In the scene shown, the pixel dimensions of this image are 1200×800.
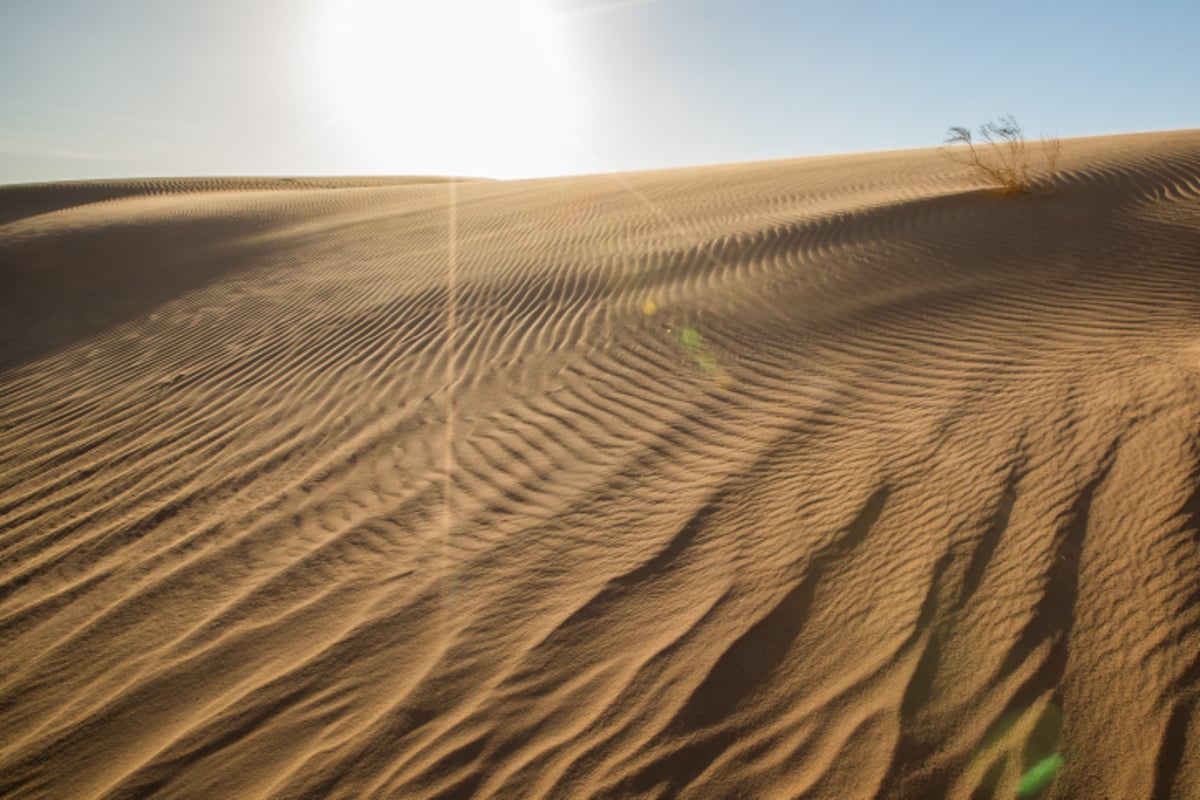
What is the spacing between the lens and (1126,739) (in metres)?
1.79

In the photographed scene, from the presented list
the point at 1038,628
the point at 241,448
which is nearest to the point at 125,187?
the point at 241,448

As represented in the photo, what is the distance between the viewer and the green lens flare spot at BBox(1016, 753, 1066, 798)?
1727 millimetres

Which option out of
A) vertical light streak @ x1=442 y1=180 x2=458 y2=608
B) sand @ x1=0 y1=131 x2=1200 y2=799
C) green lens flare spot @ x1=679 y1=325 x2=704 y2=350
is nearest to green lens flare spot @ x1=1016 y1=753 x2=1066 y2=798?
sand @ x1=0 y1=131 x2=1200 y2=799

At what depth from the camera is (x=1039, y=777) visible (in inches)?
68.8

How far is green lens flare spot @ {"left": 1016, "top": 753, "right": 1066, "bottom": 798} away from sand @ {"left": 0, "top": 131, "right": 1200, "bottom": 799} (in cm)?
1

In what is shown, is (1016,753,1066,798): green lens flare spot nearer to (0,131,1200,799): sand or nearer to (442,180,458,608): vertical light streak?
(0,131,1200,799): sand

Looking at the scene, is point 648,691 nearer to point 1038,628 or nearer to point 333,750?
point 333,750

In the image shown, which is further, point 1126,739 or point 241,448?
point 241,448

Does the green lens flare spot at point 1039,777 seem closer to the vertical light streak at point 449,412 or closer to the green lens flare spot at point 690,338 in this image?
the vertical light streak at point 449,412

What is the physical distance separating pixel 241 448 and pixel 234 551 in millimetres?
1456

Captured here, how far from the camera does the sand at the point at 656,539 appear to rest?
2.02 m

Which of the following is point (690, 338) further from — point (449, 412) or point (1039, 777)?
point (1039, 777)

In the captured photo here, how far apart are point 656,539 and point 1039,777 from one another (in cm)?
169

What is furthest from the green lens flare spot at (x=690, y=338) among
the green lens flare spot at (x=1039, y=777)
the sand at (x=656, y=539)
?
the green lens flare spot at (x=1039, y=777)
